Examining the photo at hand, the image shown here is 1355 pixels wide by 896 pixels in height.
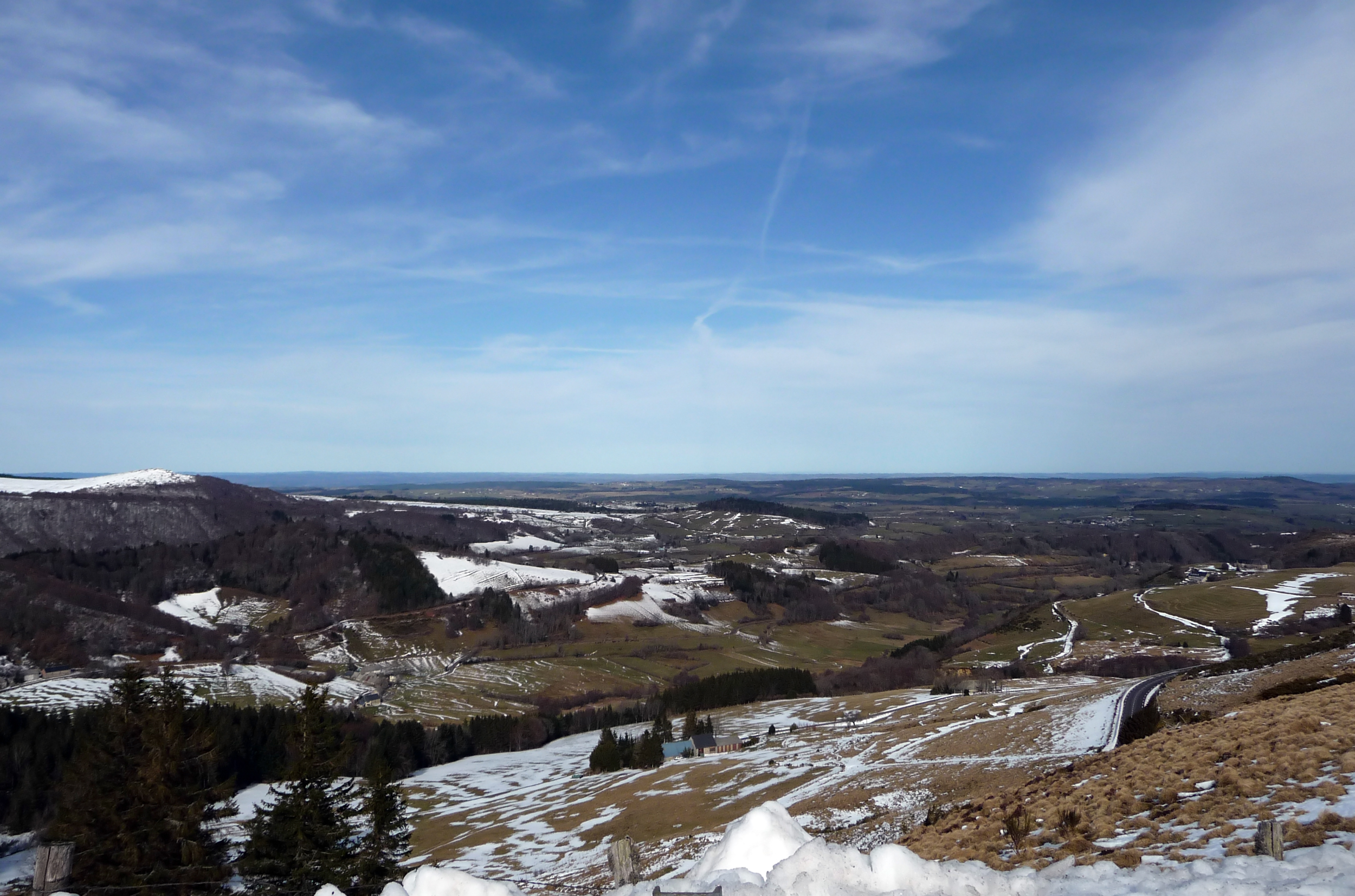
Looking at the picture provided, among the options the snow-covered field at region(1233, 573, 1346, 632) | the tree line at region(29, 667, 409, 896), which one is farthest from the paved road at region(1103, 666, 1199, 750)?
the snow-covered field at region(1233, 573, 1346, 632)

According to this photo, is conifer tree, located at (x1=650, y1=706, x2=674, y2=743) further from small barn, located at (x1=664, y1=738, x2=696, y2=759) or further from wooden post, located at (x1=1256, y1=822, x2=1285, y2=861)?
wooden post, located at (x1=1256, y1=822, x2=1285, y2=861)

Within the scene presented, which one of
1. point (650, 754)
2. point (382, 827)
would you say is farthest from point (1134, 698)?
point (382, 827)

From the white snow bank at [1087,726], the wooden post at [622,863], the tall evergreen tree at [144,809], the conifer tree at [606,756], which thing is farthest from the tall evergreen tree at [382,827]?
the conifer tree at [606,756]

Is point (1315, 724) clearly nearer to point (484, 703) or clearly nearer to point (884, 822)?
point (884, 822)

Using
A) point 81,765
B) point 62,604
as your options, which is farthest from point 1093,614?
point 62,604

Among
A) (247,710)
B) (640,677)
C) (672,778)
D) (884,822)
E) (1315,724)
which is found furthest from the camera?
(640,677)
